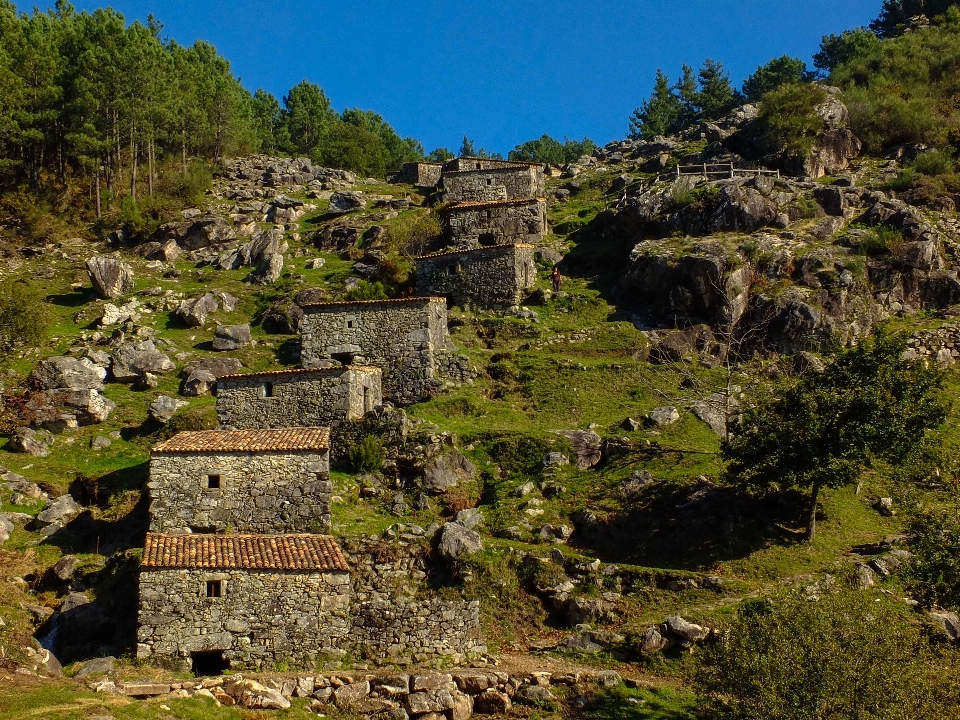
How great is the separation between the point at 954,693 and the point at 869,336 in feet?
92.8

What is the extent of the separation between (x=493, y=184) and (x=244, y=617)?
134ft

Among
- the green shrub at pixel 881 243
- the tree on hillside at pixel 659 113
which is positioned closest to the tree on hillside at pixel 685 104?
the tree on hillside at pixel 659 113

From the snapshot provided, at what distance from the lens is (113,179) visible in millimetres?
65312

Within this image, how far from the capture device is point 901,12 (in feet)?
347

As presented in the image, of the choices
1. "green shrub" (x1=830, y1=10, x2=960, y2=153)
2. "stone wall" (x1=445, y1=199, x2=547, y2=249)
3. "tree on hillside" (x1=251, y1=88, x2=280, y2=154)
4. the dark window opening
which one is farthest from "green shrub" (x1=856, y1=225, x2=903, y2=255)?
"tree on hillside" (x1=251, y1=88, x2=280, y2=154)

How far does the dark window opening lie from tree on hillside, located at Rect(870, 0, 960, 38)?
103545 millimetres

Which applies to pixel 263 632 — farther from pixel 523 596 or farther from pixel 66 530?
pixel 66 530

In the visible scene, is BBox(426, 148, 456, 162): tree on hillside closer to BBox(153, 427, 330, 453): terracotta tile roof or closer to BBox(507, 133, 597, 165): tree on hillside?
BBox(507, 133, 597, 165): tree on hillside

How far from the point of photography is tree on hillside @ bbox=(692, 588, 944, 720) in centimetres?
1689

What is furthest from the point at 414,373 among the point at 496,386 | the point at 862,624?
the point at 862,624

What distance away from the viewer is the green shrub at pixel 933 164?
53.7 metres

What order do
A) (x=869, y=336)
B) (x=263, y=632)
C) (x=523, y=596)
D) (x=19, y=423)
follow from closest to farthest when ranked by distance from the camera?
1. (x=263, y=632)
2. (x=523, y=596)
3. (x=19, y=423)
4. (x=869, y=336)

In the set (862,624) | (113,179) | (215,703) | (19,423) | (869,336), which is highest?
(113,179)

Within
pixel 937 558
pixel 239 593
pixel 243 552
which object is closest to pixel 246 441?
pixel 243 552
